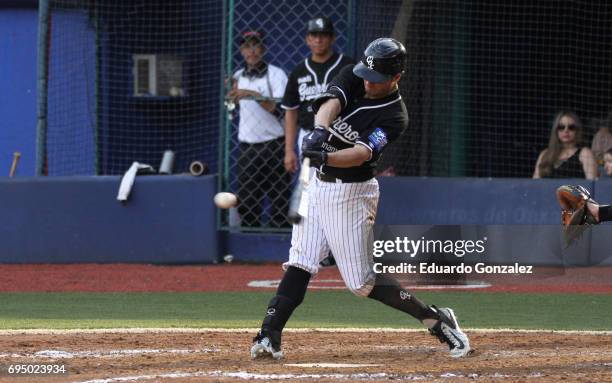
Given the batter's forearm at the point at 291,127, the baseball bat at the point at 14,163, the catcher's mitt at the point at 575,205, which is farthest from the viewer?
the baseball bat at the point at 14,163

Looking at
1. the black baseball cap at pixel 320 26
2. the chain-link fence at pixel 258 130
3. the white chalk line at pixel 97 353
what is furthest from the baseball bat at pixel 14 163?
the white chalk line at pixel 97 353

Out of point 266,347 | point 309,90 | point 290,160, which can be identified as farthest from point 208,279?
point 266,347

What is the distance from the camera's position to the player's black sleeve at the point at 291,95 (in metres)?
9.86

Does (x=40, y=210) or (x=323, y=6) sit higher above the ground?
(x=323, y=6)

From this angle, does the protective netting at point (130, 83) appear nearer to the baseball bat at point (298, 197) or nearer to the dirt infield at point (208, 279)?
the dirt infield at point (208, 279)

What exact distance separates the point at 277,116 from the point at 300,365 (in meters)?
5.33

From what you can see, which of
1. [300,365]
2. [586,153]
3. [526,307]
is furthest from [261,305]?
[586,153]

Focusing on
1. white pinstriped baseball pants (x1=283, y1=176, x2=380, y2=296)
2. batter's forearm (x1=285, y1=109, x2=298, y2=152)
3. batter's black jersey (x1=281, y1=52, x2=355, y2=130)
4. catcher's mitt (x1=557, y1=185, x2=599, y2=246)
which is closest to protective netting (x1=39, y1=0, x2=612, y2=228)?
batter's forearm (x1=285, y1=109, x2=298, y2=152)

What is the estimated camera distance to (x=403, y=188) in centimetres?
1064

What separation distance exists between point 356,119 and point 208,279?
4.19 m

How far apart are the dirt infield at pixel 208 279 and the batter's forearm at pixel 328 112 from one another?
10.3 feet

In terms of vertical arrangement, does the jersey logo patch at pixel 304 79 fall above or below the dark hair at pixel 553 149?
above

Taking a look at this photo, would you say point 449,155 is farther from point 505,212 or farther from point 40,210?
point 40,210

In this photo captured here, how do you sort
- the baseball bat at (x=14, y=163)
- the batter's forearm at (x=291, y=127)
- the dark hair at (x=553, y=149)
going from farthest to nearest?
the baseball bat at (x=14, y=163)
the dark hair at (x=553, y=149)
the batter's forearm at (x=291, y=127)
